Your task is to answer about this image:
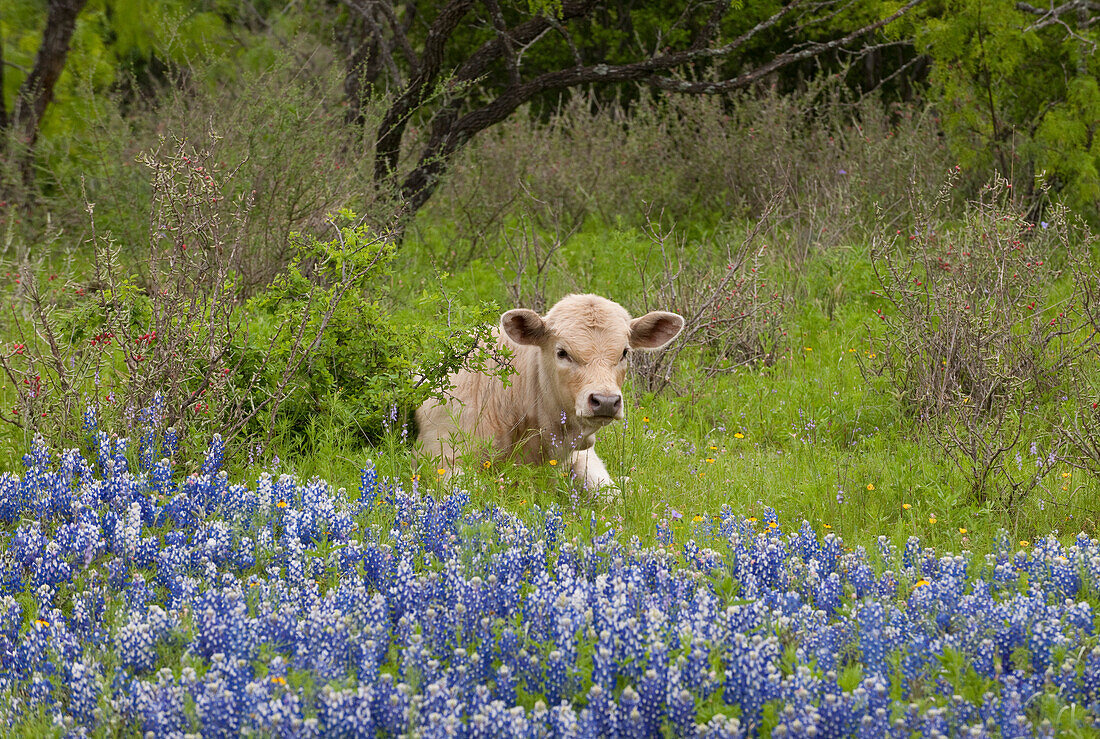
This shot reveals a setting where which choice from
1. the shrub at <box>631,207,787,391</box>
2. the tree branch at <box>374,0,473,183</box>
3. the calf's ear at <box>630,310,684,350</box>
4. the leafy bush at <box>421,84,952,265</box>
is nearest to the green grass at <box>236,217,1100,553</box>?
the shrub at <box>631,207,787,391</box>

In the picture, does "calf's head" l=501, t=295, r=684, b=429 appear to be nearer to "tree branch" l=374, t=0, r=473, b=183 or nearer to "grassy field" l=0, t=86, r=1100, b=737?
"grassy field" l=0, t=86, r=1100, b=737

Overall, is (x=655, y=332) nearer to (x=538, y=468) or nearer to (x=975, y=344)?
(x=538, y=468)

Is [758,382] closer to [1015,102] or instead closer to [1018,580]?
[1018,580]

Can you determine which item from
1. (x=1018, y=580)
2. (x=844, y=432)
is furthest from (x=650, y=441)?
(x=1018, y=580)

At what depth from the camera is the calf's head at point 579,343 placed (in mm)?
5703

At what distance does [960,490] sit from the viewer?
5.70m

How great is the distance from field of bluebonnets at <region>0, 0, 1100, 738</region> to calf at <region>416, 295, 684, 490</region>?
23 cm

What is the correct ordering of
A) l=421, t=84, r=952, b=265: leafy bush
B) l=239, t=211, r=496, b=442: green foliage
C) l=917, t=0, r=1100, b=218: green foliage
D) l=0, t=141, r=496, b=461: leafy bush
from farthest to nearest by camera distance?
l=421, t=84, r=952, b=265: leafy bush
l=917, t=0, r=1100, b=218: green foliage
l=239, t=211, r=496, b=442: green foliage
l=0, t=141, r=496, b=461: leafy bush

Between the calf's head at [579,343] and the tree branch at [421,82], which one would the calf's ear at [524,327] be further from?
the tree branch at [421,82]

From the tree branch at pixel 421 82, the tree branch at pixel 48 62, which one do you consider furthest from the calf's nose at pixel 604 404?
the tree branch at pixel 48 62

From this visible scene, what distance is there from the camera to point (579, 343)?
5.79m

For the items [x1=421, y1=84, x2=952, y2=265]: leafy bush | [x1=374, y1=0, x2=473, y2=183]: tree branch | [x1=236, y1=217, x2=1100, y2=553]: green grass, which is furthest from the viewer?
[x1=421, y1=84, x2=952, y2=265]: leafy bush

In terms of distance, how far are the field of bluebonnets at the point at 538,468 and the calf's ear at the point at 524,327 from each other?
Answer: 31 centimetres

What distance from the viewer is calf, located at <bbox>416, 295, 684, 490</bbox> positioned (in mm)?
5762
